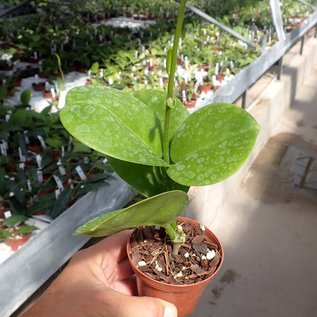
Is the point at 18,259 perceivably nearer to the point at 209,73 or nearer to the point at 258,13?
the point at 209,73

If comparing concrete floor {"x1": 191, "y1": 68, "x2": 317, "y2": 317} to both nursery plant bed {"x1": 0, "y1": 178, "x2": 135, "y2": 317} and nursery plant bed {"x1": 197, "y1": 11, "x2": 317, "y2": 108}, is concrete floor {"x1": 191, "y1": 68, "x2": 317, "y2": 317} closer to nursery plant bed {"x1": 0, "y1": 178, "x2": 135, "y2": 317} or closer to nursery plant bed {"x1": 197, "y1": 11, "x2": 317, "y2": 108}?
nursery plant bed {"x1": 197, "y1": 11, "x2": 317, "y2": 108}

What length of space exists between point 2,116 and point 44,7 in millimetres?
2408

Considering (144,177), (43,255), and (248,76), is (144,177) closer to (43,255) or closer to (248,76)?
(43,255)

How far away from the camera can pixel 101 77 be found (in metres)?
2.54

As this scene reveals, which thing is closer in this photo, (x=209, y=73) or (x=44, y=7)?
(x=209, y=73)

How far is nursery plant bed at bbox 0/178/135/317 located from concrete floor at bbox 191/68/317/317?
593mm

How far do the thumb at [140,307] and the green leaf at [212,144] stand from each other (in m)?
0.21

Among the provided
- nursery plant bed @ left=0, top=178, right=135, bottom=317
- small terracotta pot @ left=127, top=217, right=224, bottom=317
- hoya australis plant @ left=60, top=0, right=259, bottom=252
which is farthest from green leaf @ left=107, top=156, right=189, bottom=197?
nursery plant bed @ left=0, top=178, right=135, bottom=317

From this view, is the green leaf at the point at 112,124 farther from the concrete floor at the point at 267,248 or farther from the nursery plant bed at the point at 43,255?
the concrete floor at the point at 267,248

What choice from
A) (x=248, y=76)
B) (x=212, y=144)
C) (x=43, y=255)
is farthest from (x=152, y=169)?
(x=248, y=76)

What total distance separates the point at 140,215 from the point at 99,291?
0.23 metres

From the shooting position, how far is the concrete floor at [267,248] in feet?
5.36

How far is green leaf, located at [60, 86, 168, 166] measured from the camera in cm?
56

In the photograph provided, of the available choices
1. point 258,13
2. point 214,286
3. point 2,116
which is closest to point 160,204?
point 214,286
